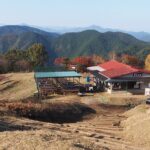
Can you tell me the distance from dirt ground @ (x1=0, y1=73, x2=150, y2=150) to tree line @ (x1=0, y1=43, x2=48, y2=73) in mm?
23033

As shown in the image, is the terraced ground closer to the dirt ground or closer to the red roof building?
the dirt ground

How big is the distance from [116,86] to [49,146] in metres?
26.5

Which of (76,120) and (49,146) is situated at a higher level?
(49,146)

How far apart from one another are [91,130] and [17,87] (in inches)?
1111

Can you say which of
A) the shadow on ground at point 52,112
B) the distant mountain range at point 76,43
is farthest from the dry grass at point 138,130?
the distant mountain range at point 76,43

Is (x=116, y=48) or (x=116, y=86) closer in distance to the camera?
(x=116, y=86)

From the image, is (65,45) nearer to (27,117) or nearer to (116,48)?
(116,48)

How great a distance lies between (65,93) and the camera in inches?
1549

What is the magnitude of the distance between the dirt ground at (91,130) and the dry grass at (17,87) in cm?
137

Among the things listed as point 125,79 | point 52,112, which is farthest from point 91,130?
point 125,79

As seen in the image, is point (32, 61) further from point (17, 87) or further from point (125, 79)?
point (125, 79)

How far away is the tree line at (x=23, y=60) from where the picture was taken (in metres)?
65.8

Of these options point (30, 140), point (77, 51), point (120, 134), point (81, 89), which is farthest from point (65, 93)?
point (77, 51)

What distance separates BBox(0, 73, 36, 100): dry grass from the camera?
145 feet
